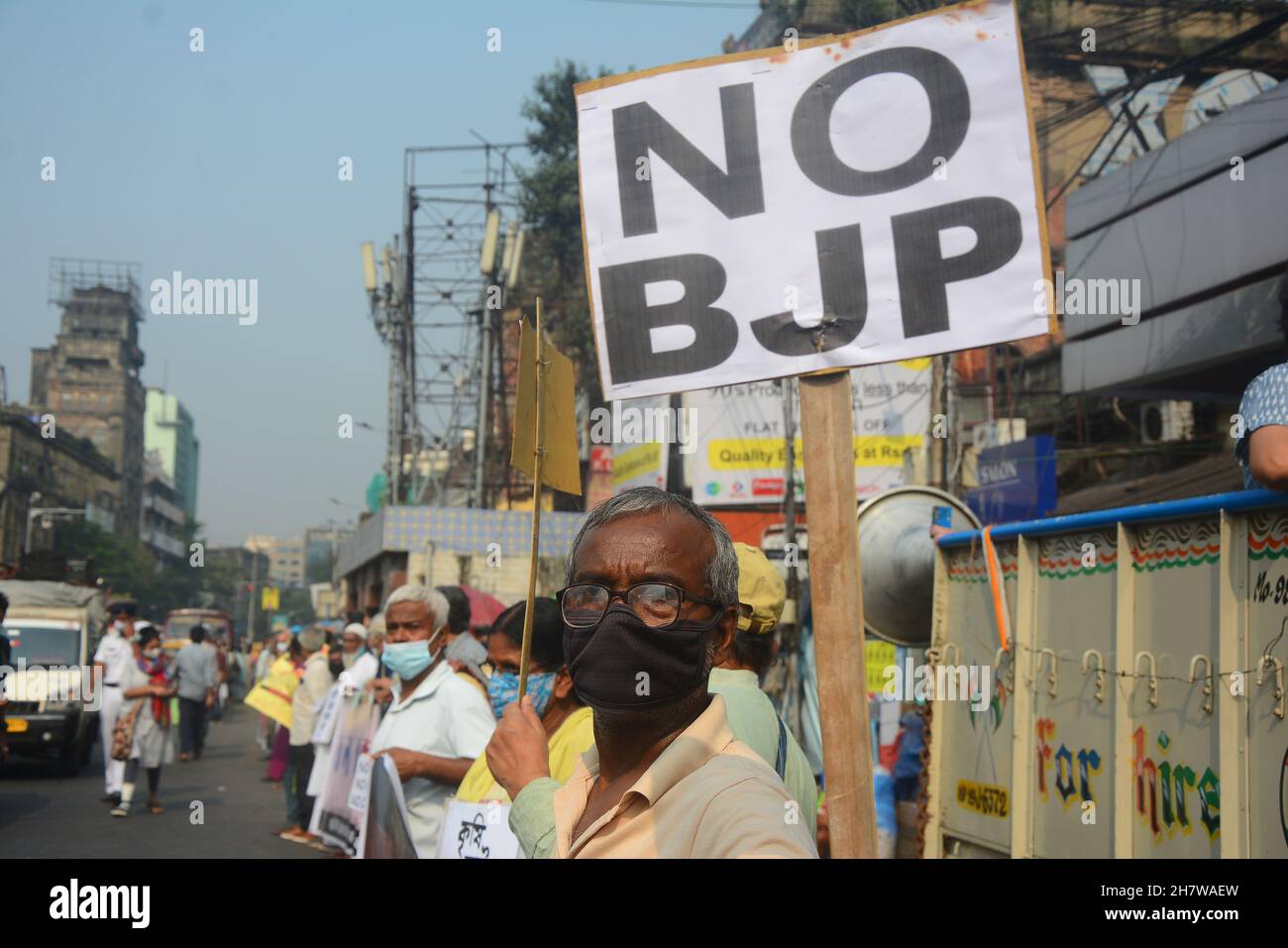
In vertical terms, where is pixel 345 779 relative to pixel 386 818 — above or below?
below

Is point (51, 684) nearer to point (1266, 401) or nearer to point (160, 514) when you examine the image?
point (1266, 401)

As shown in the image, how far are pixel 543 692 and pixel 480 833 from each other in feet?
2.46

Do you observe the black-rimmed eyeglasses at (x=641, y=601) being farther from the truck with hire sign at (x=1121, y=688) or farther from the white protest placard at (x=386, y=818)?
the white protest placard at (x=386, y=818)

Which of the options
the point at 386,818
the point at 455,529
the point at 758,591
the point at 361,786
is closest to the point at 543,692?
the point at 386,818

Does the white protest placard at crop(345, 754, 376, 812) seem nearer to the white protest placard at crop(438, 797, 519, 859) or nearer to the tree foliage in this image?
the white protest placard at crop(438, 797, 519, 859)

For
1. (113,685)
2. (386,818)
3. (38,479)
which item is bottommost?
(113,685)

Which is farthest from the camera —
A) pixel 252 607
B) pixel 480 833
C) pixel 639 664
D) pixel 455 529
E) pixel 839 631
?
pixel 252 607

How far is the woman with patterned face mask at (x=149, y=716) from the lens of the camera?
12703mm

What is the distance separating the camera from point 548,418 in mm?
3002

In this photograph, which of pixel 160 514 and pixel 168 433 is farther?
pixel 168 433

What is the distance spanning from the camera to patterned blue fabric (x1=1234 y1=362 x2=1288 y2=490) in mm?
3080

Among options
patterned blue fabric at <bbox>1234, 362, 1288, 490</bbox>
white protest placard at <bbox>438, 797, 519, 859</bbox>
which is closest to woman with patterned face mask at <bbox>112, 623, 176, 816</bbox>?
white protest placard at <bbox>438, 797, 519, 859</bbox>
